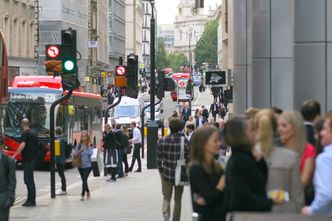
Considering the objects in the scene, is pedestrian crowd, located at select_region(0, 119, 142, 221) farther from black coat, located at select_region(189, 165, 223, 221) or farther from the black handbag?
black coat, located at select_region(189, 165, 223, 221)

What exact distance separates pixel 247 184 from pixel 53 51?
45.4ft

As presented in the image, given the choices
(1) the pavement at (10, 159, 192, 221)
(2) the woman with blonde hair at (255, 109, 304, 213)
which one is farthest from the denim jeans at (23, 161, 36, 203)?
(2) the woman with blonde hair at (255, 109, 304, 213)

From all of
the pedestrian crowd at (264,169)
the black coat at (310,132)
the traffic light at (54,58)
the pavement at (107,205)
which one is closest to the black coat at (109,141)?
the pavement at (107,205)

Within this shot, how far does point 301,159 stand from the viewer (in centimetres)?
861

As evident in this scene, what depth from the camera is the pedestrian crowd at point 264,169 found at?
796cm

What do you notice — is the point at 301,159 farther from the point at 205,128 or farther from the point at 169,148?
the point at 169,148

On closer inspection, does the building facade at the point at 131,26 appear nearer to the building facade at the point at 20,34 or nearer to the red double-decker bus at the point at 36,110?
the building facade at the point at 20,34

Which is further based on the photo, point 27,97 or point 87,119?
point 87,119

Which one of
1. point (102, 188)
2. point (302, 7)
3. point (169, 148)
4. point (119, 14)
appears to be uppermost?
point (119, 14)

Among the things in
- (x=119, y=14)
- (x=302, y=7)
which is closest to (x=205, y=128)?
(x=302, y=7)

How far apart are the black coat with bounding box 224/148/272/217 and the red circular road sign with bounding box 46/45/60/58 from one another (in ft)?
44.8

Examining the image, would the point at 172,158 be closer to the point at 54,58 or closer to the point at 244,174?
the point at 244,174

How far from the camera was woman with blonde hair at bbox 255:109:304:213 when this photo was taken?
8.22 meters

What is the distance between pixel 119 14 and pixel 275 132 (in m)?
133
